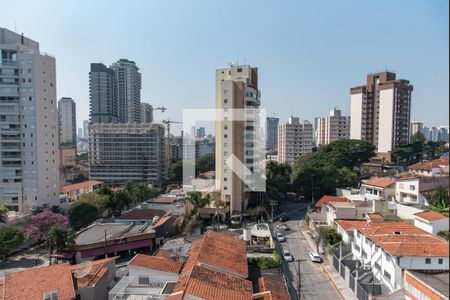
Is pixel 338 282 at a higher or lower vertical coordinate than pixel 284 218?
higher

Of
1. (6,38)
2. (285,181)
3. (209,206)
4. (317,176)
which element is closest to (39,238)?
(209,206)

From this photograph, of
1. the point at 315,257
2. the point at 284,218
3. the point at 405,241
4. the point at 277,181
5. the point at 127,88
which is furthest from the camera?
the point at 127,88

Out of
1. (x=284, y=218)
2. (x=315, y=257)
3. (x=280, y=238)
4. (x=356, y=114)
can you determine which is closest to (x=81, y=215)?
(x=280, y=238)

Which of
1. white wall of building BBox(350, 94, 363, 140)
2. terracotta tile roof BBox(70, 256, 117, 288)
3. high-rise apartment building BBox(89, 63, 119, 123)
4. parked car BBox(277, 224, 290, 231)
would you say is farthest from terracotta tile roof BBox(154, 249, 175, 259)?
high-rise apartment building BBox(89, 63, 119, 123)

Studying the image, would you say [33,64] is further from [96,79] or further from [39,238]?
[96,79]

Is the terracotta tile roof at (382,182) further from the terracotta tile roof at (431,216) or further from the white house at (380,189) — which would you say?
the terracotta tile roof at (431,216)

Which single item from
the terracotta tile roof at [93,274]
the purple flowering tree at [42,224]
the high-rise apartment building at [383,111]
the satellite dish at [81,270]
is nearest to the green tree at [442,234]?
the terracotta tile roof at [93,274]

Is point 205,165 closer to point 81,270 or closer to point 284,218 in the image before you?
point 284,218
